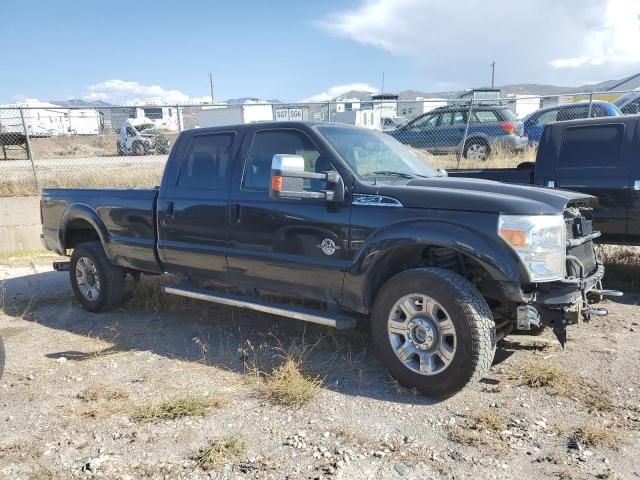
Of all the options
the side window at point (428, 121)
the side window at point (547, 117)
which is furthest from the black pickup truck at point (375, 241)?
the side window at point (547, 117)

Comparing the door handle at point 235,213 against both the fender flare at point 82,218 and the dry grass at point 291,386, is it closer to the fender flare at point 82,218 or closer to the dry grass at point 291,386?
the dry grass at point 291,386

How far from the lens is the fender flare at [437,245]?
3.56m

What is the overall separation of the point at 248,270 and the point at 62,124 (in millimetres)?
22851

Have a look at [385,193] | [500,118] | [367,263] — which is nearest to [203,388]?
[367,263]

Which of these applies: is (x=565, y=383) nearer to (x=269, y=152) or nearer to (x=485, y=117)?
(x=269, y=152)

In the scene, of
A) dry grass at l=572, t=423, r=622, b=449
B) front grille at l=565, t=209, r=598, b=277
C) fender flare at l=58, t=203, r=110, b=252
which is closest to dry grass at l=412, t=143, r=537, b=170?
fender flare at l=58, t=203, r=110, b=252

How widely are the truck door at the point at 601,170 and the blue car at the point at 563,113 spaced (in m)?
5.85

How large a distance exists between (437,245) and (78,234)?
4682 millimetres

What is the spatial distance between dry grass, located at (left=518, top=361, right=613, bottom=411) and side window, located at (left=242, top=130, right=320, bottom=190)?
2.24 meters

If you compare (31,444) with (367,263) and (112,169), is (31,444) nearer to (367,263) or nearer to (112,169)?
(367,263)

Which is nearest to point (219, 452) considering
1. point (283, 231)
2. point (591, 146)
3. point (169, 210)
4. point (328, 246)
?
point (328, 246)

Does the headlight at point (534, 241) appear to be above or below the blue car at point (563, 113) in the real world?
below

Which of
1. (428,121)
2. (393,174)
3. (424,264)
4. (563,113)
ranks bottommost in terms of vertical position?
(424,264)

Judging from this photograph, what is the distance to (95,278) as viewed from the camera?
6285mm
